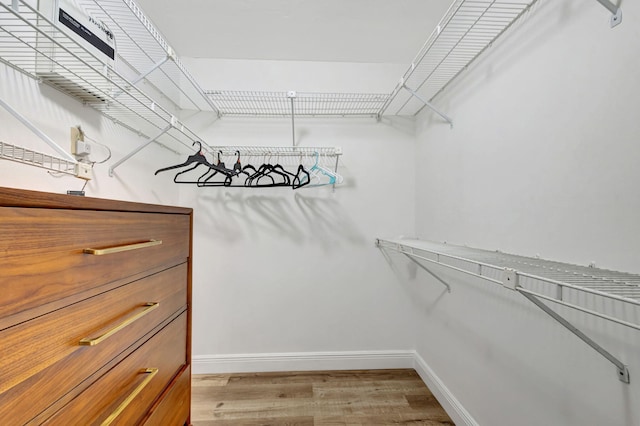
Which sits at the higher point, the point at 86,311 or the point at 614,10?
the point at 614,10

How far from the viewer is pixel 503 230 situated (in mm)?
1217

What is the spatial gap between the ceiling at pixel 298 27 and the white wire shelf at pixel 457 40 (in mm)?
238

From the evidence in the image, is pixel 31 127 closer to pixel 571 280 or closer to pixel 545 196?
pixel 571 280

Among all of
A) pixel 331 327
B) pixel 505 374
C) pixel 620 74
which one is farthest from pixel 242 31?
pixel 505 374

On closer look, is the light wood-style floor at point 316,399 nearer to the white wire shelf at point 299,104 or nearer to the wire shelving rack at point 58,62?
the wire shelving rack at point 58,62

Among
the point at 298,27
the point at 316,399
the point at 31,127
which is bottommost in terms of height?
the point at 316,399

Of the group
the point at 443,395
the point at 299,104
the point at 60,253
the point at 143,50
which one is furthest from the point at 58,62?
the point at 443,395

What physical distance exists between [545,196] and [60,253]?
1.48 meters

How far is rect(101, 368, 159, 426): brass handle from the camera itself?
0.74 metres

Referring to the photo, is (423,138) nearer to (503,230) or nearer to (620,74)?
(503,230)

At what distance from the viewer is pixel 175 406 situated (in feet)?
3.85

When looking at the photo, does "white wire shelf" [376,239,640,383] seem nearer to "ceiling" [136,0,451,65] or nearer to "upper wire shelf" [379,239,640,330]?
"upper wire shelf" [379,239,640,330]

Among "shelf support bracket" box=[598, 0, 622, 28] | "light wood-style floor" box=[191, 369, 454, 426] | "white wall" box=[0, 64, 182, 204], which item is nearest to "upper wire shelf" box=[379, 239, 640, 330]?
"shelf support bracket" box=[598, 0, 622, 28]

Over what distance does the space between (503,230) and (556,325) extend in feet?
1.34
